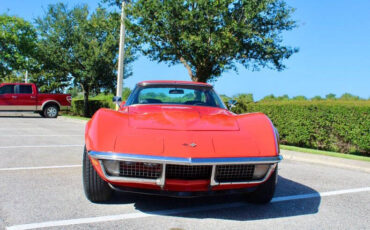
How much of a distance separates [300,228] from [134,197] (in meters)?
1.79

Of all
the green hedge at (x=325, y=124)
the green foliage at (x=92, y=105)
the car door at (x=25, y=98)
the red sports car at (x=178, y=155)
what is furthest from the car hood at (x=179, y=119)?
the green foliage at (x=92, y=105)

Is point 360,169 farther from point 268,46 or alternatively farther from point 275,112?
point 268,46

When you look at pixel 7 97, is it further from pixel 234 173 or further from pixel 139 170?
pixel 234 173

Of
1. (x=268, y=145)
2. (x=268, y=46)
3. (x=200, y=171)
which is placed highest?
(x=268, y=46)

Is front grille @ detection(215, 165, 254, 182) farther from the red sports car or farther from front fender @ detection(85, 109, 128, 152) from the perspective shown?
front fender @ detection(85, 109, 128, 152)

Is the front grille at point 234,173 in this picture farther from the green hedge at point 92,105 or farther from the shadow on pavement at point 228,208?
the green hedge at point 92,105

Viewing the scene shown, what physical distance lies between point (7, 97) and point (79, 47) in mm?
6510

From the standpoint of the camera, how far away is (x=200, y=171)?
3109 mm

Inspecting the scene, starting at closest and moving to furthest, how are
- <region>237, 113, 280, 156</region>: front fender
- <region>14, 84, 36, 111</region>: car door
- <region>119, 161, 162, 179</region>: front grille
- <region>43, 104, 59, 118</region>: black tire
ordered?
<region>119, 161, 162, 179</region>: front grille
<region>237, 113, 280, 156</region>: front fender
<region>14, 84, 36, 111</region>: car door
<region>43, 104, 59, 118</region>: black tire

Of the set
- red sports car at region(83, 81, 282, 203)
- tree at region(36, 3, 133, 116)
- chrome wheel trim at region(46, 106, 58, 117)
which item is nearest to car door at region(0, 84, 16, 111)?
chrome wheel trim at region(46, 106, 58, 117)

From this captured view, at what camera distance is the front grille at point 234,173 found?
314cm

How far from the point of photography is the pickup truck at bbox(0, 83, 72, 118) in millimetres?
19703

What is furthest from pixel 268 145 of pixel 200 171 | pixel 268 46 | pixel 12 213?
pixel 268 46

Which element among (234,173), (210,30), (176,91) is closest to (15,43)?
(210,30)
